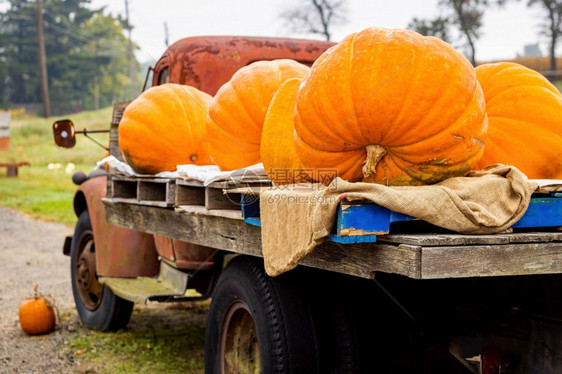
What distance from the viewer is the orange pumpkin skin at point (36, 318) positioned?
5.58 meters

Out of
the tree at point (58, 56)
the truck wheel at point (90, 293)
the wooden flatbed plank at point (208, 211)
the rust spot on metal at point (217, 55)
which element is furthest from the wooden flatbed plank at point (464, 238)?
the tree at point (58, 56)

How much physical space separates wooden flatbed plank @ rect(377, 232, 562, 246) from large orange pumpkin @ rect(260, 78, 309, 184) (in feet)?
3.11

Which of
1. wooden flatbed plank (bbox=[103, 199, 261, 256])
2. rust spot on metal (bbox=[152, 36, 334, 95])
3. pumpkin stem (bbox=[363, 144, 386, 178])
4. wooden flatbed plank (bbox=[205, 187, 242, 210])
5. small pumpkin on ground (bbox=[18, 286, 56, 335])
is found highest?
rust spot on metal (bbox=[152, 36, 334, 95])

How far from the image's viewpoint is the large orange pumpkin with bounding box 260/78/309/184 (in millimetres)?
3068

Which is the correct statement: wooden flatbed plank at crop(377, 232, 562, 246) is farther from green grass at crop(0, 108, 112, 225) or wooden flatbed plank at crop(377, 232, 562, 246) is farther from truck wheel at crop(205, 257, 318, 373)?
green grass at crop(0, 108, 112, 225)

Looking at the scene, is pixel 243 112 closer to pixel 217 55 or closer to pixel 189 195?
pixel 189 195

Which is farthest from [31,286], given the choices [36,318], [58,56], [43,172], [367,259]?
[58,56]

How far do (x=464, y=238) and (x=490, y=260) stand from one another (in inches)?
4.6

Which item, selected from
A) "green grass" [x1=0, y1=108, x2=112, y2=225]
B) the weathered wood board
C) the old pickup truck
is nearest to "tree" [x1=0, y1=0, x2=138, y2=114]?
"green grass" [x1=0, y1=108, x2=112, y2=225]

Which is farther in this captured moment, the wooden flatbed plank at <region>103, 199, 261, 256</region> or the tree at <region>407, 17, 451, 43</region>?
the tree at <region>407, 17, 451, 43</region>

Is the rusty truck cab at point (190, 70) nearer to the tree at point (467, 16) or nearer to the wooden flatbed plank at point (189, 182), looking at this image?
the wooden flatbed plank at point (189, 182)

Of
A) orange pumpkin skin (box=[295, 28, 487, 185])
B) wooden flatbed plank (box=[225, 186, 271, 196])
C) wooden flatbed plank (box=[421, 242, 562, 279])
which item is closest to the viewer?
wooden flatbed plank (box=[421, 242, 562, 279])

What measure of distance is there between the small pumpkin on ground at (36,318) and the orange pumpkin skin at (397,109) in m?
3.88

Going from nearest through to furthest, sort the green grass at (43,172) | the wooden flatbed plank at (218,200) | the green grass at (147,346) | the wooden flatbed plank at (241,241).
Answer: the wooden flatbed plank at (241,241), the wooden flatbed plank at (218,200), the green grass at (147,346), the green grass at (43,172)
